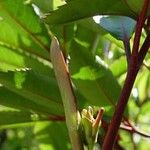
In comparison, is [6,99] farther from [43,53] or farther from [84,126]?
[84,126]

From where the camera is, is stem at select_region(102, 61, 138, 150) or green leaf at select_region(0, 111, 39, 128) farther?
green leaf at select_region(0, 111, 39, 128)

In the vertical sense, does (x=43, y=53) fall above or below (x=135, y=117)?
above

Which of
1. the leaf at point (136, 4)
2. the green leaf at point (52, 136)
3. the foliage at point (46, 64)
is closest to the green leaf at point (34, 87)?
the foliage at point (46, 64)

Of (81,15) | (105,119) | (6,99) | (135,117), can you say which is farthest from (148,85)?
(81,15)

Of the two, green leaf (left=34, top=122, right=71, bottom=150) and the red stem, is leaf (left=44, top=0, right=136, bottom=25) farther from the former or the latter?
green leaf (left=34, top=122, right=71, bottom=150)

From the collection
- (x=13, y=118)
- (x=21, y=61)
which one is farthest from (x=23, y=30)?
(x=13, y=118)

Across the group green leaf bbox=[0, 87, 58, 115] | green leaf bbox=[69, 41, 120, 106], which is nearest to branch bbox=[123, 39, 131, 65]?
green leaf bbox=[69, 41, 120, 106]
